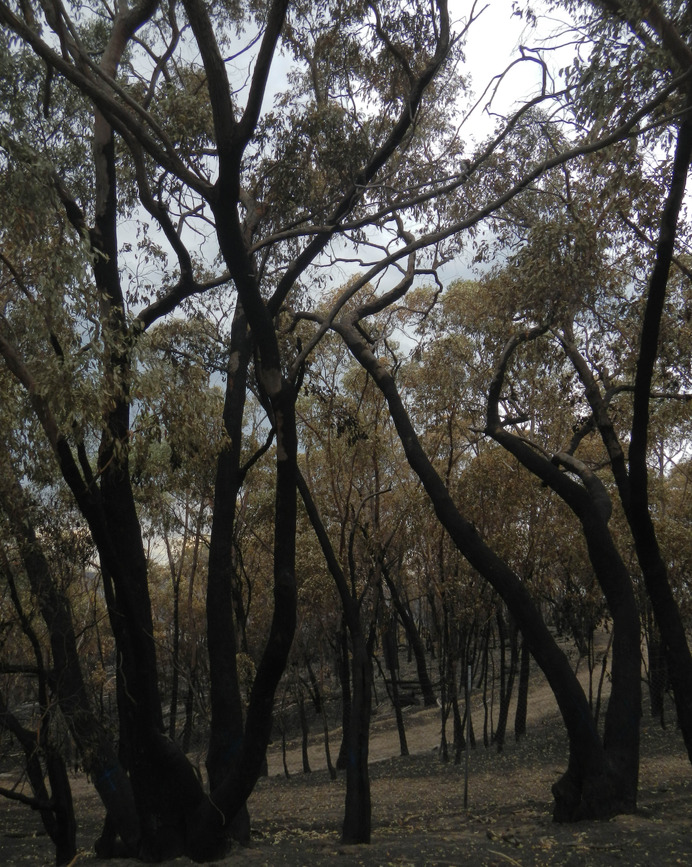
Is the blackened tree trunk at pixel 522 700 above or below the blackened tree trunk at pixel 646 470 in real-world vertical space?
below

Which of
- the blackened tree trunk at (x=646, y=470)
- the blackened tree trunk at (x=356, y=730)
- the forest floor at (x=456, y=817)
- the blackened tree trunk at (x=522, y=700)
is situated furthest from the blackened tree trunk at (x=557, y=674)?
the blackened tree trunk at (x=522, y=700)

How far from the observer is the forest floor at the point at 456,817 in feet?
23.1

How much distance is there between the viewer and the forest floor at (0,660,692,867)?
23.1 ft

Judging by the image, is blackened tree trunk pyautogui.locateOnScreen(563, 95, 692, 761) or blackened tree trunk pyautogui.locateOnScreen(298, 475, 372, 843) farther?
blackened tree trunk pyautogui.locateOnScreen(298, 475, 372, 843)

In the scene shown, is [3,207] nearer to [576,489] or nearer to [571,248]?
[571,248]

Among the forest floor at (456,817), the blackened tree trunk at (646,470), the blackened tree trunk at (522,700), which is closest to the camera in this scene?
the forest floor at (456,817)

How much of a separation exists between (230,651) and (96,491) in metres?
2.58

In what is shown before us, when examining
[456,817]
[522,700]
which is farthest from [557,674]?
[522,700]

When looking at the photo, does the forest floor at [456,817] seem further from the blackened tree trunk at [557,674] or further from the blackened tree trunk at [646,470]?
the blackened tree trunk at [646,470]

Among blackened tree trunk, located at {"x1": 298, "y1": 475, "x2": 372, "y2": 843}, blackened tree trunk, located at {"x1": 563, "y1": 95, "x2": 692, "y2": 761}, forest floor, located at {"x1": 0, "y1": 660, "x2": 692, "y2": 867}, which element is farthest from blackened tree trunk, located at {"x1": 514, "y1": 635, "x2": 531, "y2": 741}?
blackened tree trunk, located at {"x1": 563, "y1": 95, "x2": 692, "y2": 761}

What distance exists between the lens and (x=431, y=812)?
1234 cm

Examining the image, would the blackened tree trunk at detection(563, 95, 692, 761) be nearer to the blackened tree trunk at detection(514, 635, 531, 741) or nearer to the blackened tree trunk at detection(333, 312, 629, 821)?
the blackened tree trunk at detection(333, 312, 629, 821)

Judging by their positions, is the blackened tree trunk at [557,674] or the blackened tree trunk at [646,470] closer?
the blackened tree trunk at [646,470]

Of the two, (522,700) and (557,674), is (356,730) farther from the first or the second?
(522,700)
